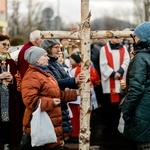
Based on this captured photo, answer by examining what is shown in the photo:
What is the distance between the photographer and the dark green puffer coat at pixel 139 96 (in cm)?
533

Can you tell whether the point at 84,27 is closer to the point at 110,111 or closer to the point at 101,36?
the point at 101,36

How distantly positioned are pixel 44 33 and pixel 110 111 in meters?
4.89

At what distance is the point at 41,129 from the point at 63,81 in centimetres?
94

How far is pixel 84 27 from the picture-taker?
570cm

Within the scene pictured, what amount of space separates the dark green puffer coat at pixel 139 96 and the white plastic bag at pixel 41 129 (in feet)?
3.09

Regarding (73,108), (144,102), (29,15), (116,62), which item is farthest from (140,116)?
(29,15)

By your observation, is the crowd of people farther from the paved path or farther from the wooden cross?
the paved path

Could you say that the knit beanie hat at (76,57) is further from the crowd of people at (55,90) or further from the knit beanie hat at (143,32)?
the knit beanie hat at (143,32)

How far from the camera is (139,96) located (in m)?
5.36

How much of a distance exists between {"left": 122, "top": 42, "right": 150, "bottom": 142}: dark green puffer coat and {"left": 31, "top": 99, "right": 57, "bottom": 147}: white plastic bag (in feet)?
3.09

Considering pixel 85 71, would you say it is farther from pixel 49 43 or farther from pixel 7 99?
pixel 7 99

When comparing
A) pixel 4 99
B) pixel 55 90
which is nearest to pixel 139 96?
pixel 55 90

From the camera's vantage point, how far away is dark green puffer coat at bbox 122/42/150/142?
5.33m

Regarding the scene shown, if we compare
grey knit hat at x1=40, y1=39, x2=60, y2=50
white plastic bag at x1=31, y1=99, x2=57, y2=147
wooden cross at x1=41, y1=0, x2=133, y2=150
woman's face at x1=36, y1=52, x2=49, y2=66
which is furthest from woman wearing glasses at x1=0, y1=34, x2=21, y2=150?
wooden cross at x1=41, y1=0, x2=133, y2=150
